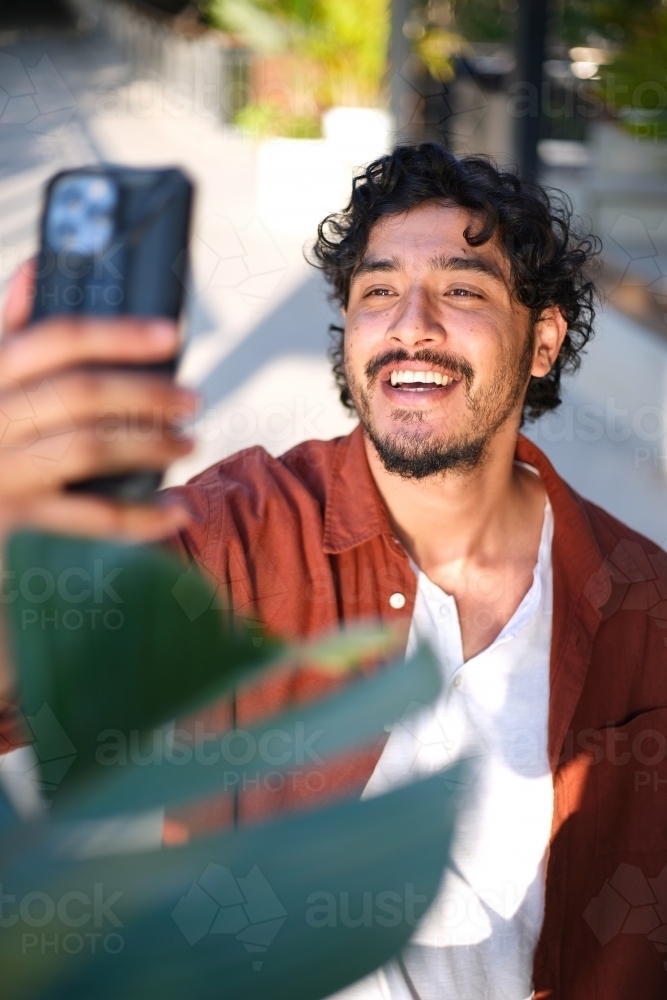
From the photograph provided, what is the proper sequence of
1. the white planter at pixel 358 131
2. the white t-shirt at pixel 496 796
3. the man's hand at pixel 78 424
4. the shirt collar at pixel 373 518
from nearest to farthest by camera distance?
the man's hand at pixel 78 424
the white t-shirt at pixel 496 796
the shirt collar at pixel 373 518
the white planter at pixel 358 131

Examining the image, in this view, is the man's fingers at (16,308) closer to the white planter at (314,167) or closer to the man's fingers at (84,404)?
the man's fingers at (84,404)

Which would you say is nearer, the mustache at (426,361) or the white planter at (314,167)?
the mustache at (426,361)

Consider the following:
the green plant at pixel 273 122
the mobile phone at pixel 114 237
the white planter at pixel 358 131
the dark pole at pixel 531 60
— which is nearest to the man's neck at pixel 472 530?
the mobile phone at pixel 114 237

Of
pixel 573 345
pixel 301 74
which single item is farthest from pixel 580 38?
pixel 573 345

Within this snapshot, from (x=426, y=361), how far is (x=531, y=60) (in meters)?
2.63

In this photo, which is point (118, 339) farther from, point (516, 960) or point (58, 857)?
point (516, 960)

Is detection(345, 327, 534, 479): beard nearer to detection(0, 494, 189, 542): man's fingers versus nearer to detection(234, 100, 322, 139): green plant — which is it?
detection(0, 494, 189, 542): man's fingers

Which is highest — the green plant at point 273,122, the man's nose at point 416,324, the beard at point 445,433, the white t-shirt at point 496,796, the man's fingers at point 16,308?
the man's fingers at point 16,308

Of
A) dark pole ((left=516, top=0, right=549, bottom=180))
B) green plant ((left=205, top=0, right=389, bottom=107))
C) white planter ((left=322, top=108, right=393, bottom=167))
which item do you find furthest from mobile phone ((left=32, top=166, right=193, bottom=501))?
green plant ((left=205, top=0, right=389, bottom=107))

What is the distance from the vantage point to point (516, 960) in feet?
2.81

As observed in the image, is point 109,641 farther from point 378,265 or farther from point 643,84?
point 643,84

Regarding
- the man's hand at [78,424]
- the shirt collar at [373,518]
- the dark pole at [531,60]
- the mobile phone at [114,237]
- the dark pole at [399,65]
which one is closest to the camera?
the man's hand at [78,424]

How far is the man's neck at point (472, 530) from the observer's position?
0.96 m

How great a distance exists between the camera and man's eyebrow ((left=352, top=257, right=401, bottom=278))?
1012 mm
